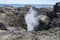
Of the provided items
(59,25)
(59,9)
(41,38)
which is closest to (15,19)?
(59,9)

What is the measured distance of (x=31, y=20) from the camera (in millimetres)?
26141

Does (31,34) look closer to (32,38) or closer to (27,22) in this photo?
(32,38)

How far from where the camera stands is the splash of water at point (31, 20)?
24000 mm

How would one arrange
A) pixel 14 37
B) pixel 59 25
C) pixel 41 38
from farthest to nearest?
pixel 59 25
pixel 41 38
pixel 14 37

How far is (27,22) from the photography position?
85.8 feet

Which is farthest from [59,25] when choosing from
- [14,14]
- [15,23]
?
[14,14]

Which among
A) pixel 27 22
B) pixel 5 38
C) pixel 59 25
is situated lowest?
pixel 27 22

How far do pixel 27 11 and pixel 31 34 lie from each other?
19.3 metres

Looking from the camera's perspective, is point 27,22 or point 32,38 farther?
point 27,22

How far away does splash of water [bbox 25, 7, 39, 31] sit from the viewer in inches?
945

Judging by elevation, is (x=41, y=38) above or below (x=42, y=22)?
above

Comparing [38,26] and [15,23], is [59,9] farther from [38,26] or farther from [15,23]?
[15,23]

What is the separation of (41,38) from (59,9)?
469 inches

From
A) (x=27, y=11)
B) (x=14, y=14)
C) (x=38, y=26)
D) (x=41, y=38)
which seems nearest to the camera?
(x=41, y=38)
